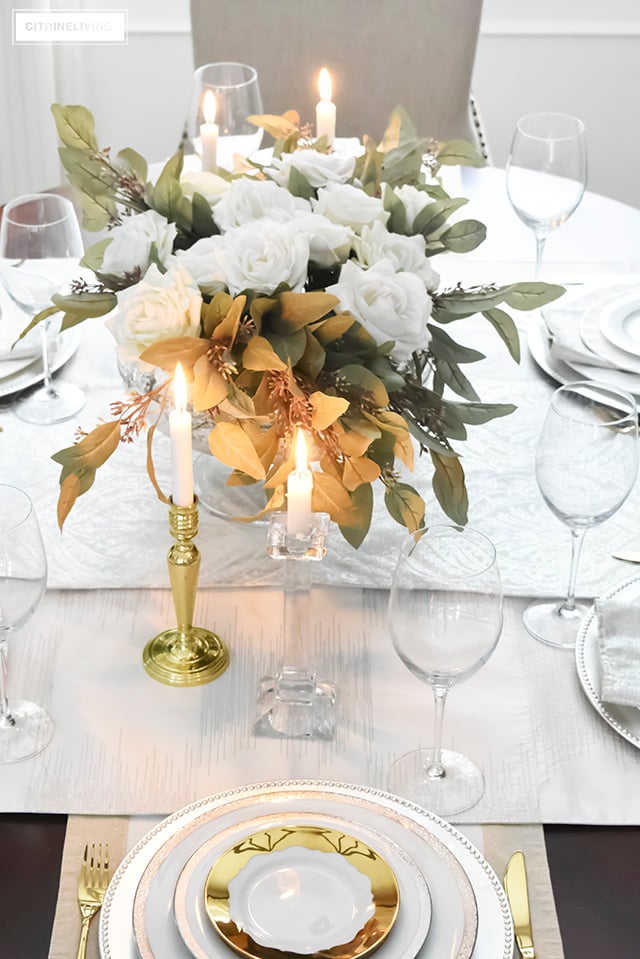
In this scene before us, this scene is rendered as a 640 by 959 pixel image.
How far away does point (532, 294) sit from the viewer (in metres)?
1.18

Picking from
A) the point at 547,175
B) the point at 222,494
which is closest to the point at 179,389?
the point at 222,494

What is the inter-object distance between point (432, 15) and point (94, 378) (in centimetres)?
123

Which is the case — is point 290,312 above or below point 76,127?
below

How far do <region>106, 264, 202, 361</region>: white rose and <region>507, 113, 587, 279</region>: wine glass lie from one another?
0.80m

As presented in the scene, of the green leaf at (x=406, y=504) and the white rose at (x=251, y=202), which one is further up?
the white rose at (x=251, y=202)

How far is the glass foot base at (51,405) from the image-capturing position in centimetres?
149

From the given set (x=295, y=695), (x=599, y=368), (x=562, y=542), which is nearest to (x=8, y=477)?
(x=295, y=695)

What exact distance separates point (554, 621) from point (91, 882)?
535mm

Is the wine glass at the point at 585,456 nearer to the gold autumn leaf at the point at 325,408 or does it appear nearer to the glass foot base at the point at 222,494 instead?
the gold autumn leaf at the point at 325,408

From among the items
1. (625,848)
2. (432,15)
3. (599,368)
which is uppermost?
(432,15)

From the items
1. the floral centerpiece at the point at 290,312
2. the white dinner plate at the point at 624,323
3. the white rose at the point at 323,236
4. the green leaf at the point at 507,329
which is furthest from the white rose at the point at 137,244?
the white dinner plate at the point at 624,323

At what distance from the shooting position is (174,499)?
1105 mm

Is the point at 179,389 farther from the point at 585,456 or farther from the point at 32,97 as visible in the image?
the point at 32,97

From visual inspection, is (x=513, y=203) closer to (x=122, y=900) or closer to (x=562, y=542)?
(x=562, y=542)
